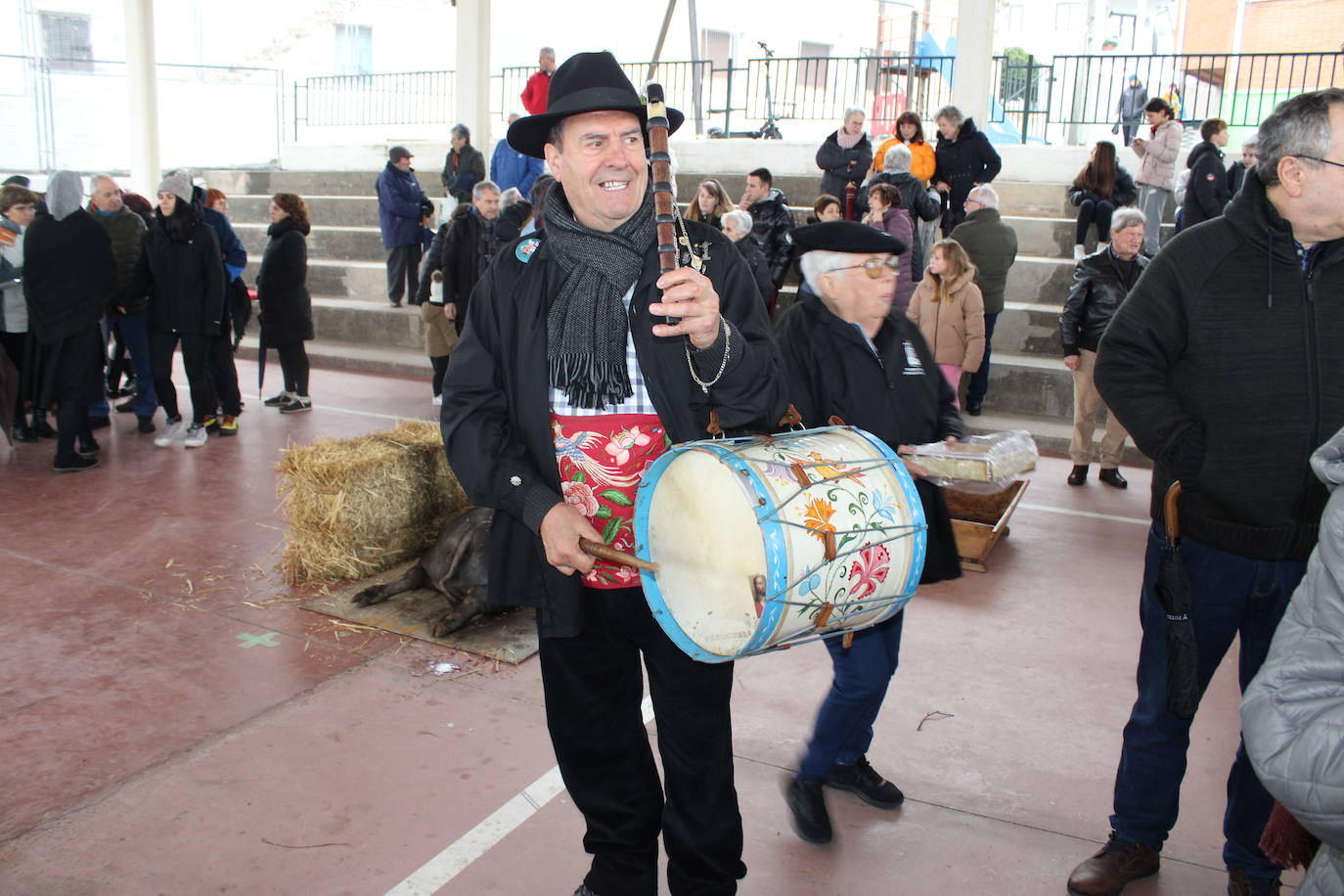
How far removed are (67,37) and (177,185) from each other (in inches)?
675

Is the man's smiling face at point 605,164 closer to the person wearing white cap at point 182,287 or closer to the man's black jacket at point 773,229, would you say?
the person wearing white cap at point 182,287

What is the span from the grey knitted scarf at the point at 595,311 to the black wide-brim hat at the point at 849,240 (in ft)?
2.65

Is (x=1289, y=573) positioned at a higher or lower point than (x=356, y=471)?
higher

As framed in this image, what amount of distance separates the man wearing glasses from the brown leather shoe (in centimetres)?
13

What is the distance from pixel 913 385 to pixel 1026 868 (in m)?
1.45

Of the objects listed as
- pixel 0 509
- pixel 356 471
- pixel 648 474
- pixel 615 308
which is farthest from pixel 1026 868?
pixel 0 509

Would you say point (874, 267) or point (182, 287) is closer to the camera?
point (874, 267)

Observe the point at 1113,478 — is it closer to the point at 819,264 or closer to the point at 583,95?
the point at 819,264

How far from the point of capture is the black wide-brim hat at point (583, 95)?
2283 mm

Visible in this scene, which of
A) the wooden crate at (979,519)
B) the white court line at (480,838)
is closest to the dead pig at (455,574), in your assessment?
the white court line at (480,838)

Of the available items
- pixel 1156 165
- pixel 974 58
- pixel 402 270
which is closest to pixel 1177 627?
pixel 1156 165

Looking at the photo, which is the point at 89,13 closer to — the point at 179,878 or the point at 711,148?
the point at 711,148

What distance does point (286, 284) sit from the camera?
31.0ft

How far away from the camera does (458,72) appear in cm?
1553
